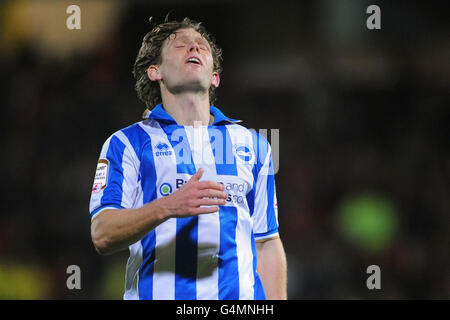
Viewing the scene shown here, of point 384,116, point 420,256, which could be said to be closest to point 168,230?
point 420,256

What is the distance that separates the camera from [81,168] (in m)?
7.76

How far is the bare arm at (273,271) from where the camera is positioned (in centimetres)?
342

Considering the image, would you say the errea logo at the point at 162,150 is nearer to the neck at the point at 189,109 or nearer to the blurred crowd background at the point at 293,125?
the neck at the point at 189,109

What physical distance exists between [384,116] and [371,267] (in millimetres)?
2811

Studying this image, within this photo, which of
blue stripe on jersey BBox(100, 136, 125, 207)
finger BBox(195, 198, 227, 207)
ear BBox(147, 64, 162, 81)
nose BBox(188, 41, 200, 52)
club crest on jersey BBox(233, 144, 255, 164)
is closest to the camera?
finger BBox(195, 198, 227, 207)

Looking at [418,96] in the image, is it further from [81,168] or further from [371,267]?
[81,168]

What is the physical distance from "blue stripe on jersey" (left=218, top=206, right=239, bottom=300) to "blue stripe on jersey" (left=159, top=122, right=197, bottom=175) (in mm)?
263

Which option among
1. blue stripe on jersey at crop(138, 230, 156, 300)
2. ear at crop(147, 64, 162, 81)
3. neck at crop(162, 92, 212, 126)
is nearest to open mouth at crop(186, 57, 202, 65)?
neck at crop(162, 92, 212, 126)

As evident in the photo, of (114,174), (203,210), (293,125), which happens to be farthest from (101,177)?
(293,125)

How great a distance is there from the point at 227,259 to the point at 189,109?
0.82 meters

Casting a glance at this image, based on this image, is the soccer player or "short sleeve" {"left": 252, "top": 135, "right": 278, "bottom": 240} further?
"short sleeve" {"left": 252, "top": 135, "right": 278, "bottom": 240}

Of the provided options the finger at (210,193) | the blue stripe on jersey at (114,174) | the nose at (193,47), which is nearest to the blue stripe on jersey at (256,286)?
the finger at (210,193)

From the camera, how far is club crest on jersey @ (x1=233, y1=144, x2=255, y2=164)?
11.0ft

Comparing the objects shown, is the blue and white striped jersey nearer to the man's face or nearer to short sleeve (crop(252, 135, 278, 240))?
short sleeve (crop(252, 135, 278, 240))
